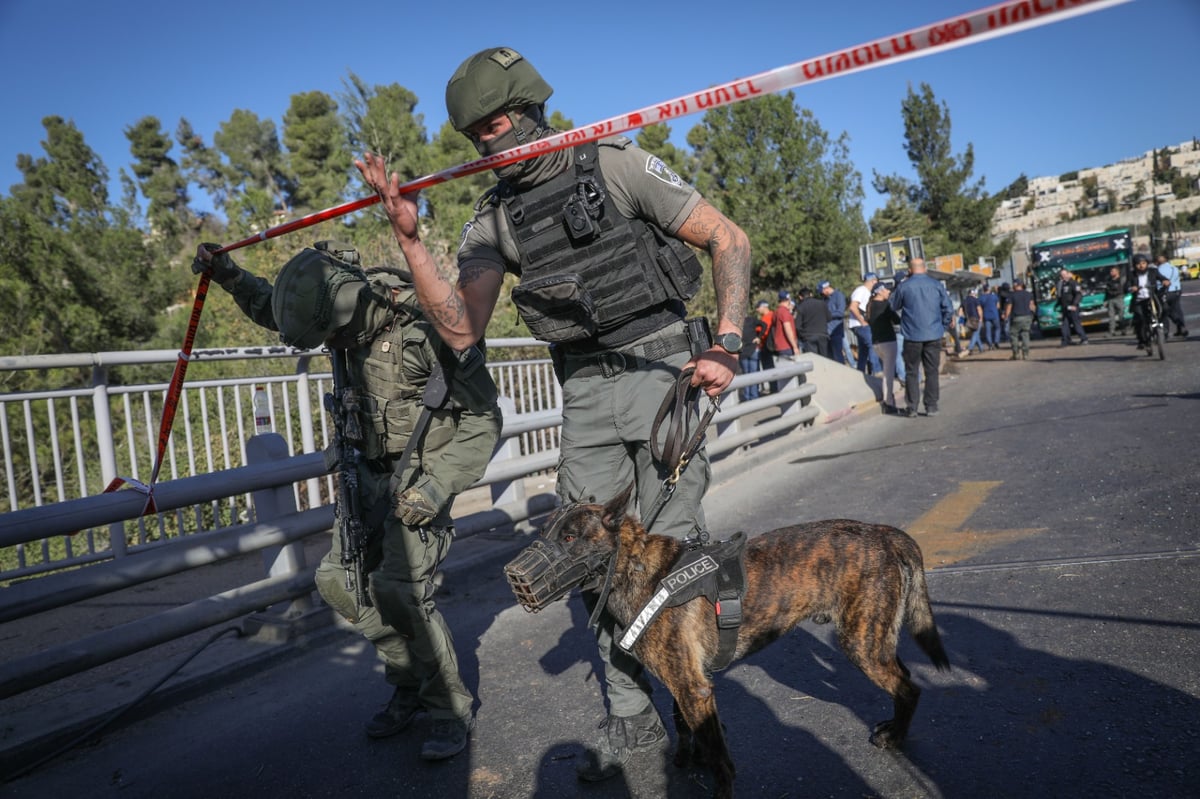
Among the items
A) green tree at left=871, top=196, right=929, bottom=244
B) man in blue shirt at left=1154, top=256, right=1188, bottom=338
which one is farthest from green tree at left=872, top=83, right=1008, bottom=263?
man in blue shirt at left=1154, top=256, right=1188, bottom=338

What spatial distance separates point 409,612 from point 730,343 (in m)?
1.64

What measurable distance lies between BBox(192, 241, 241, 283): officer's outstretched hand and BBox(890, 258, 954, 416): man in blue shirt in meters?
9.88

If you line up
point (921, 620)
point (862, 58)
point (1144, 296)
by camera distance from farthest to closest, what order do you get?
1. point (1144, 296)
2. point (921, 620)
3. point (862, 58)

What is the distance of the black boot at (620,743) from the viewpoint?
2.72m

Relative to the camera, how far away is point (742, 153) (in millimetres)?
32875

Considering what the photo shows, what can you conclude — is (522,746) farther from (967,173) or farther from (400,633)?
(967,173)

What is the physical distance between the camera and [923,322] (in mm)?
11219

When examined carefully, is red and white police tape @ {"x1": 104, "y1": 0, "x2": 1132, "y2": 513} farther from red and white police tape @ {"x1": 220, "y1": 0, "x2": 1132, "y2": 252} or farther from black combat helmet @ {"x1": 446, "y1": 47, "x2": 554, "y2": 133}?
black combat helmet @ {"x1": 446, "y1": 47, "x2": 554, "y2": 133}

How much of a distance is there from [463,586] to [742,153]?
101 ft

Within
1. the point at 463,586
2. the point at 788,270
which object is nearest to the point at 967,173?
the point at 788,270

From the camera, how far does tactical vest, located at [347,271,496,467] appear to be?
3281 millimetres

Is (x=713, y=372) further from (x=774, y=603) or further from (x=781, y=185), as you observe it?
(x=781, y=185)

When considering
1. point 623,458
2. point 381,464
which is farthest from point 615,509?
point 381,464

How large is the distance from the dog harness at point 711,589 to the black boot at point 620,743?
47cm
